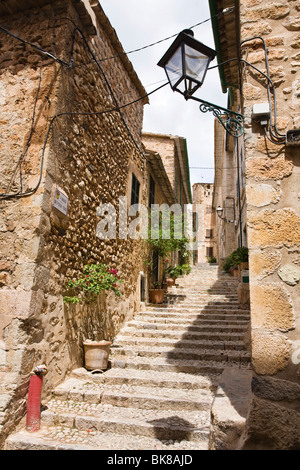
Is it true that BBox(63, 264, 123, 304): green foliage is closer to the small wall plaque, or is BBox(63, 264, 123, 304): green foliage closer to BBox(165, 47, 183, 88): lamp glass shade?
the small wall plaque

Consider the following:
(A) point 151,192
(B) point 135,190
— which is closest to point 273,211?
(B) point 135,190

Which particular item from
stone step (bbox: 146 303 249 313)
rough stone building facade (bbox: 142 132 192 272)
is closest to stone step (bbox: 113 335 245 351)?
stone step (bbox: 146 303 249 313)

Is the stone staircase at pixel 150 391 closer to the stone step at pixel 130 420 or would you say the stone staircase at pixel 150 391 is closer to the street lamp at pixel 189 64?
the stone step at pixel 130 420

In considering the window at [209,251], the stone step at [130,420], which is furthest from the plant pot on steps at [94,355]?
the window at [209,251]

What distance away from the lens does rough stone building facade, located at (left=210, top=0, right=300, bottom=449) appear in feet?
6.91

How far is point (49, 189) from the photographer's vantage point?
4.00m

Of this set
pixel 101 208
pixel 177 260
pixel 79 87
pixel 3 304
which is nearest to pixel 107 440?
pixel 3 304

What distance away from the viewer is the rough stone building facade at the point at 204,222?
31.5m

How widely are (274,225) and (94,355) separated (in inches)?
→ 137

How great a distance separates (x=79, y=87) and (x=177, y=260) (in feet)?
39.8

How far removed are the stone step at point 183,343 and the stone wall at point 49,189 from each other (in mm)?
517

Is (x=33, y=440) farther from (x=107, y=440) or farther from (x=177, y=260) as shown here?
(x=177, y=260)

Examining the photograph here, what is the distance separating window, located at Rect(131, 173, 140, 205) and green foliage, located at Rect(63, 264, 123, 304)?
3.07 meters

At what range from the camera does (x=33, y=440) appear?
10.2 ft
